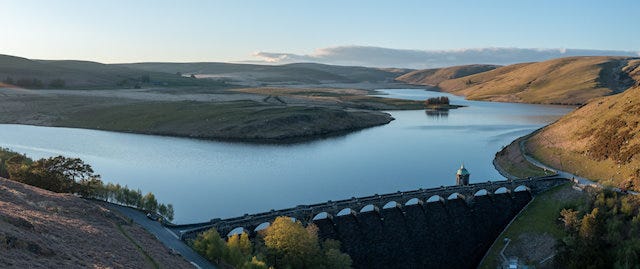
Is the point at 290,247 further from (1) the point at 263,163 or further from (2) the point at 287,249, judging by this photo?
(1) the point at 263,163

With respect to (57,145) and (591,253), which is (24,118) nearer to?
(57,145)

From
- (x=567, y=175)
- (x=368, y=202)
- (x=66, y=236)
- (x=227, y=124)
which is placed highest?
(x=66, y=236)

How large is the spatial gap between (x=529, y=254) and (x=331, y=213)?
3175cm

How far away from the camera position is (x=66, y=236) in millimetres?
44406

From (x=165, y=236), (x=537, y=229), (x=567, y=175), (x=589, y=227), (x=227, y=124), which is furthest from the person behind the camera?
(x=227, y=124)

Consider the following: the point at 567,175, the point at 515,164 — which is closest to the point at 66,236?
the point at 567,175

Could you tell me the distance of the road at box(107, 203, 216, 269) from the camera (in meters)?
51.9

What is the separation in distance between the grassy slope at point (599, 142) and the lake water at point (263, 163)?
1379 cm

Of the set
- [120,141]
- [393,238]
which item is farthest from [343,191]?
[120,141]

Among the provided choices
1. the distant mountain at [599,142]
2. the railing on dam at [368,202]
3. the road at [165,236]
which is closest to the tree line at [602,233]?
the distant mountain at [599,142]

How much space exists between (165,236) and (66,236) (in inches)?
568

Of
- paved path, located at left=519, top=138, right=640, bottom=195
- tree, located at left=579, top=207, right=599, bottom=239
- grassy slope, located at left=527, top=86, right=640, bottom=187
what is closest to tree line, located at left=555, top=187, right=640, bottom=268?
tree, located at left=579, top=207, right=599, bottom=239

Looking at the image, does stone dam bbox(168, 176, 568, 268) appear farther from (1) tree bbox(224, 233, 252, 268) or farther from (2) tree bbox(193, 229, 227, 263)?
(1) tree bbox(224, 233, 252, 268)

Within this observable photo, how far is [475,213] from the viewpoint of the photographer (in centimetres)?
8569
